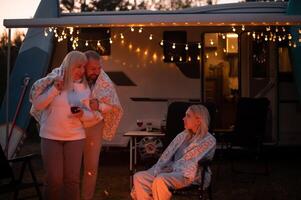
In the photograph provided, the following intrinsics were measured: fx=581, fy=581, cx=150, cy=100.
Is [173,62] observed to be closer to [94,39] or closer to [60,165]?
[94,39]

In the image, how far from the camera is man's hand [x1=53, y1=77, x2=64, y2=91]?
16.0ft

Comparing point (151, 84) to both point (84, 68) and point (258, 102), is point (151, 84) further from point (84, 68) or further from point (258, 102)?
point (84, 68)

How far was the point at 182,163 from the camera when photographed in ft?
17.8

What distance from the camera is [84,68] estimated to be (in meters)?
5.16

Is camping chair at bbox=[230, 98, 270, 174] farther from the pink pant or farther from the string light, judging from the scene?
the pink pant

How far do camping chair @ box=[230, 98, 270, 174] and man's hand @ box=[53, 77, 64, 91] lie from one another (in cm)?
377

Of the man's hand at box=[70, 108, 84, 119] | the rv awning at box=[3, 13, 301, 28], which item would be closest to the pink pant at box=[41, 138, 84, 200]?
the man's hand at box=[70, 108, 84, 119]

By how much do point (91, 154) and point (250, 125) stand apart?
3.28 metres

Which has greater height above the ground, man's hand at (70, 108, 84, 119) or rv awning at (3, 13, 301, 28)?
rv awning at (3, 13, 301, 28)

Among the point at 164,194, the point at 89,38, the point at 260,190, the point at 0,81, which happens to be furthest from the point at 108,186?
the point at 0,81

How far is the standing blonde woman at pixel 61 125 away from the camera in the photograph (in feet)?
16.1

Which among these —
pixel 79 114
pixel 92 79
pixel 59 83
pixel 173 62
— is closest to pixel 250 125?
pixel 173 62

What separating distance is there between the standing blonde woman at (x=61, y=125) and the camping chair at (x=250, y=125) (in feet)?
11.7

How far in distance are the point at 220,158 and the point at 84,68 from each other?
4709mm
